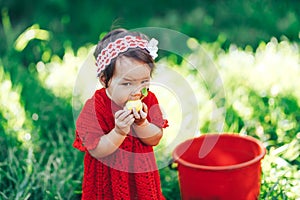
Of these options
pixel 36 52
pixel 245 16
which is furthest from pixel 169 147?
pixel 245 16

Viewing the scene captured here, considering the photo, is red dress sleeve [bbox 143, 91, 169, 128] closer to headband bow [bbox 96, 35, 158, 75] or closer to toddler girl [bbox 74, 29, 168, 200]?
toddler girl [bbox 74, 29, 168, 200]

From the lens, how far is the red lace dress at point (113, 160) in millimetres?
1923

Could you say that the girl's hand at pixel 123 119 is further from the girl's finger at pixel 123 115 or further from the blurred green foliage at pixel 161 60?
the blurred green foliage at pixel 161 60

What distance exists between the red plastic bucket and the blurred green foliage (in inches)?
5.9

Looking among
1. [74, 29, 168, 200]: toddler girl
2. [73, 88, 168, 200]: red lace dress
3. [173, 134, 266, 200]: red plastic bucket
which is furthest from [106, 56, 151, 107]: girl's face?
[173, 134, 266, 200]: red plastic bucket

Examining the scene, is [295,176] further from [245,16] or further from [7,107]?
[245,16]

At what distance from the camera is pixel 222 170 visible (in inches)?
84.9

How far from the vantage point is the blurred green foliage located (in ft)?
8.38

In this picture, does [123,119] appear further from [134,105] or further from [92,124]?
[92,124]

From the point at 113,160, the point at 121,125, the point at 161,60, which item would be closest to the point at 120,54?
the point at 121,125

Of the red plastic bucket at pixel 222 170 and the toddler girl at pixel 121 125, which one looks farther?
the red plastic bucket at pixel 222 170

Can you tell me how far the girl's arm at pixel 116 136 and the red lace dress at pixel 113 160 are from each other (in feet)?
0.09

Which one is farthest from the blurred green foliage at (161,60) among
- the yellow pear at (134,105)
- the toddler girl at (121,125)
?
the yellow pear at (134,105)

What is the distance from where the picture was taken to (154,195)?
79.4 inches
